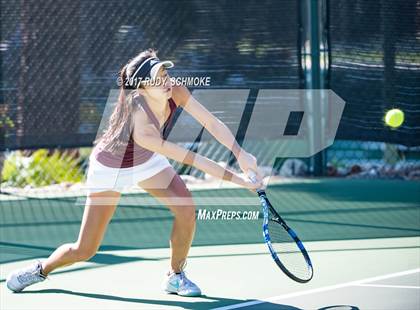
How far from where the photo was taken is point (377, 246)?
24.8 ft

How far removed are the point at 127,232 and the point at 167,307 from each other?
2.69 meters

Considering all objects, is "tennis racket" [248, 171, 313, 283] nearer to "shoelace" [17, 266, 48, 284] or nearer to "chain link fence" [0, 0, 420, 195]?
"shoelace" [17, 266, 48, 284]

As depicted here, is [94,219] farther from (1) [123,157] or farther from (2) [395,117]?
(2) [395,117]

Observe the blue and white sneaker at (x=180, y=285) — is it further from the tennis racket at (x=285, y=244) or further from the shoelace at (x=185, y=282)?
the tennis racket at (x=285, y=244)

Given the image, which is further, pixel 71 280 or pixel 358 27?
pixel 358 27

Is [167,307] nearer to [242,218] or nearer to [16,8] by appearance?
[242,218]

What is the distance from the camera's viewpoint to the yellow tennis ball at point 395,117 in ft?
33.0

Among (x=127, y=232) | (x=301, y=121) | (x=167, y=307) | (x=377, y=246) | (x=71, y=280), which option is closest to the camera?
(x=167, y=307)

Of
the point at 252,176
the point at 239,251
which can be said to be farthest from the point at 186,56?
the point at 252,176

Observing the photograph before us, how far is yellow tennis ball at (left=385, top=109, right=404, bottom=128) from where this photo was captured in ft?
33.0

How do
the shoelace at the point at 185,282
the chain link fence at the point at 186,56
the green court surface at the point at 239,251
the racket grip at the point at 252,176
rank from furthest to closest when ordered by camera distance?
1. the chain link fence at the point at 186,56
2. the shoelace at the point at 185,282
3. the green court surface at the point at 239,251
4. the racket grip at the point at 252,176

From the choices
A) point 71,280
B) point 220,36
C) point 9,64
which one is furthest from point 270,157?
point 71,280

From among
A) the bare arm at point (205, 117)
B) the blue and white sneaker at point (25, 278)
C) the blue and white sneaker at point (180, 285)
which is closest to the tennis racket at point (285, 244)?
the bare arm at point (205, 117)

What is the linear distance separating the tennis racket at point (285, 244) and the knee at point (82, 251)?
108cm
